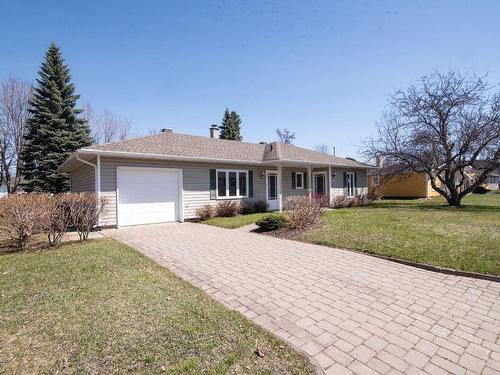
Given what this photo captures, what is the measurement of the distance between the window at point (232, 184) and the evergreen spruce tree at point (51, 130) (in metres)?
12.9

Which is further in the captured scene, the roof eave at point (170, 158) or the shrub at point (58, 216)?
the roof eave at point (170, 158)

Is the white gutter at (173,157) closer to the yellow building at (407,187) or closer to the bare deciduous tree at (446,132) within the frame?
the bare deciduous tree at (446,132)

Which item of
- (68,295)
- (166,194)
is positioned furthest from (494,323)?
(166,194)

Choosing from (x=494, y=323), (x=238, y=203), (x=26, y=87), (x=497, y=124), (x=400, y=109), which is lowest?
(x=494, y=323)

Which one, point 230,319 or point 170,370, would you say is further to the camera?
point 230,319

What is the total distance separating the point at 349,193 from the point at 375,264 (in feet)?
52.0

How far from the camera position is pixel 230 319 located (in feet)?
10.3

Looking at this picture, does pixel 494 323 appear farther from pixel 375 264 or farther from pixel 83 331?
pixel 83 331

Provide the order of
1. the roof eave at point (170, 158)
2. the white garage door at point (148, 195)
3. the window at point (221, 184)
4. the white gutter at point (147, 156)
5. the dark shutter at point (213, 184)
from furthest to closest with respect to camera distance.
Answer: the window at point (221, 184)
the dark shutter at point (213, 184)
the white garage door at point (148, 195)
the roof eave at point (170, 158)
the white gutter at point (147, 156)

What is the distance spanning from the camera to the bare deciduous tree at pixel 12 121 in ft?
78.6

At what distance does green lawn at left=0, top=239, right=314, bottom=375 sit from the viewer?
7.68 feet

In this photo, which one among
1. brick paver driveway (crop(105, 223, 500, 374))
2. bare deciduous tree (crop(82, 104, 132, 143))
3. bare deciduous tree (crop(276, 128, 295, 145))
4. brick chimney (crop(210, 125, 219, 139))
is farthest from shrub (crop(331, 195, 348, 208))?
bare deciduous tree (crop(276, 128, 295, 145))

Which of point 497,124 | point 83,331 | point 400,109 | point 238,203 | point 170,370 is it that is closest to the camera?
point 170,370

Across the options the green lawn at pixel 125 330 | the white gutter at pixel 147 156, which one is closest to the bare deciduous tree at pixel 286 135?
the white gutter at pixel 147 156
